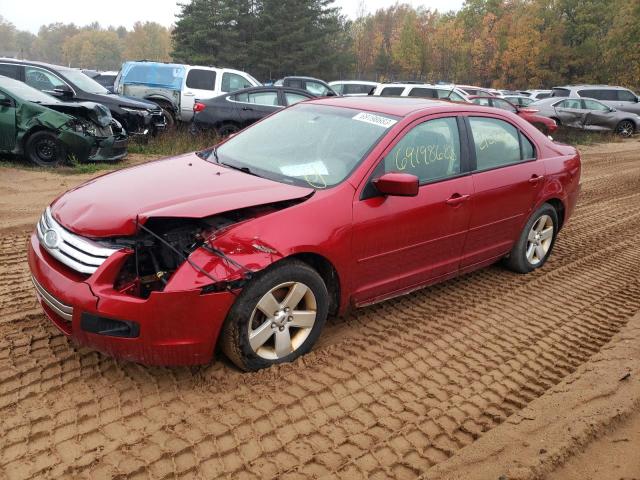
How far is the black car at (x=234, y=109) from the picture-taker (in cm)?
1193

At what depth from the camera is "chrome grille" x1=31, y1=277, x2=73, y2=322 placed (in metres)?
2.89

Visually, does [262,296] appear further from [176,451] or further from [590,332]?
[590,332]

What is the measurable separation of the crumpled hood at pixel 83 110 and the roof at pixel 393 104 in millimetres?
5900

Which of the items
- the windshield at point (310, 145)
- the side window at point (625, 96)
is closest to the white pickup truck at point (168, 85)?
the windshield at point (310, 145)

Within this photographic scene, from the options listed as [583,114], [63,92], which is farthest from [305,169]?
[583,114]

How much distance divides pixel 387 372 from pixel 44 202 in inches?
214

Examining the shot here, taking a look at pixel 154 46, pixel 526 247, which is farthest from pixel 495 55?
pixel 154 46

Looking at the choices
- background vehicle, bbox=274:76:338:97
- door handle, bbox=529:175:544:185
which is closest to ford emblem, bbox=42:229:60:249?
door handle, bbox=529:175:544:185

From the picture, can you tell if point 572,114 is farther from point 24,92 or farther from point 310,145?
point 310,145

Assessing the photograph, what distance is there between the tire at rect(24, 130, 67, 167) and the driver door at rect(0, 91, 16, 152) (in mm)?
244

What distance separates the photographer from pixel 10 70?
36.6 ft

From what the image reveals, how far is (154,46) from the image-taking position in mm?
105312

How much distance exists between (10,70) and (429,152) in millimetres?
10570

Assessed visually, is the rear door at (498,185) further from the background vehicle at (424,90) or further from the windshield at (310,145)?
the background vehicle at (424,90)
